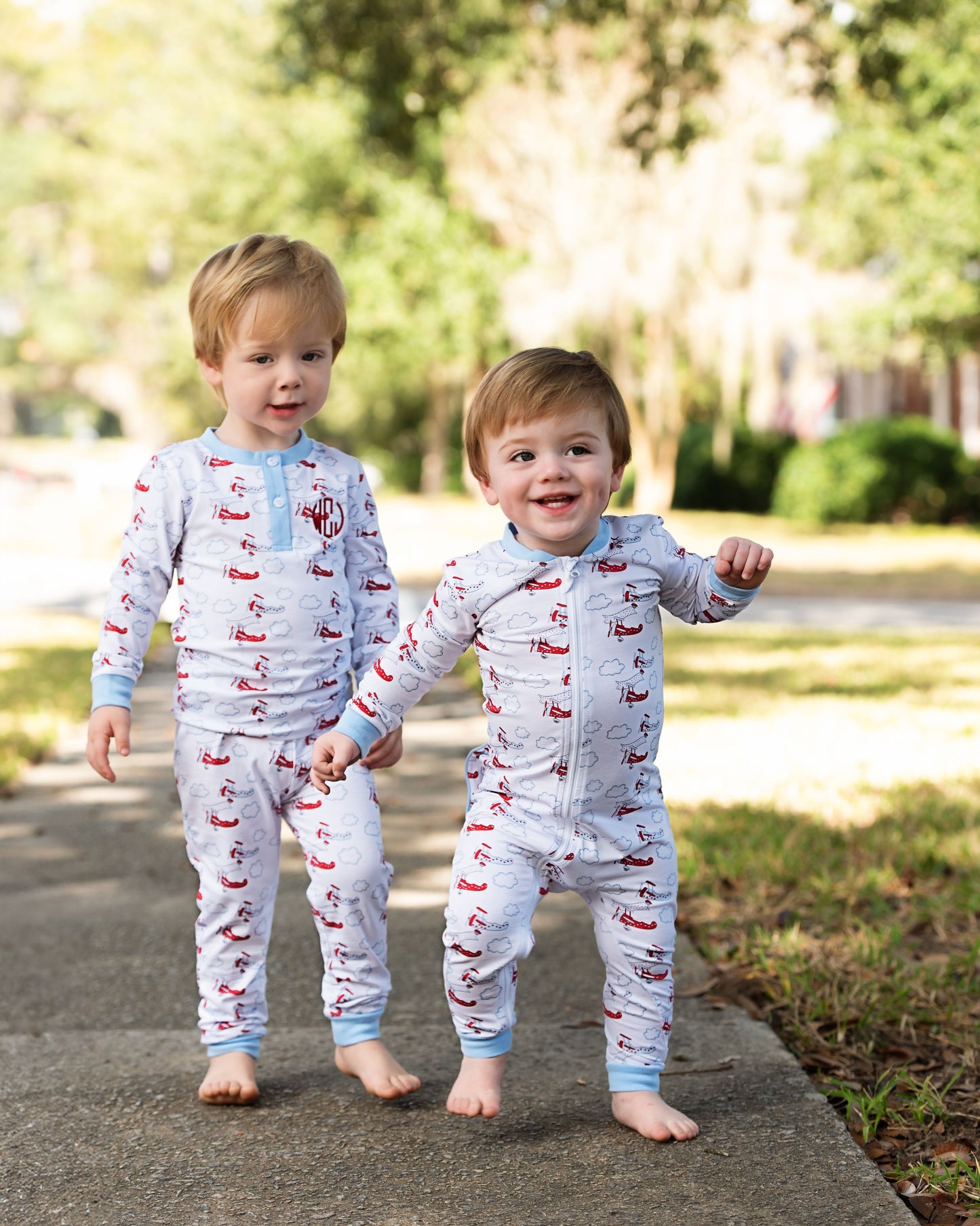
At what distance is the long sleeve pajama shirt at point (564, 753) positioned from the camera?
254 centimetres

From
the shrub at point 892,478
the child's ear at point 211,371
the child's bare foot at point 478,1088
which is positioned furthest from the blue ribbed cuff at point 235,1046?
the shrub at point 892,478

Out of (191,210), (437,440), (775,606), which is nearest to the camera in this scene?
(775,606)

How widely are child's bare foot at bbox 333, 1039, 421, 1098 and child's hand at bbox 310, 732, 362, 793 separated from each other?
0.58 meters

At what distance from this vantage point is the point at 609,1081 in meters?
2.70

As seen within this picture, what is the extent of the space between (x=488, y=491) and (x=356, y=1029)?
1.09 m

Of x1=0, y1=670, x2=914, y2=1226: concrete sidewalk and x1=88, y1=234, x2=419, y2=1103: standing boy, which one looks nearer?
x1=0, y1=670, x2=914, y2=1226: concrete sidewalk

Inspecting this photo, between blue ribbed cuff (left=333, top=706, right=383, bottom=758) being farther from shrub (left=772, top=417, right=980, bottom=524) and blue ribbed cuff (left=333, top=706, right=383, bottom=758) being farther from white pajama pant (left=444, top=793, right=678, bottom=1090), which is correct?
shrub (left=772, top=417, right=980, bottom=524)

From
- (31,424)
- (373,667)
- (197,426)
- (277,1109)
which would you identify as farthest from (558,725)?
(31,424)

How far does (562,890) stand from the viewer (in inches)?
104

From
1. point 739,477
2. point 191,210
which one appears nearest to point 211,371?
point 739,477

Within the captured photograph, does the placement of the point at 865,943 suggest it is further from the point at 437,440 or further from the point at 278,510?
the point at 437,440

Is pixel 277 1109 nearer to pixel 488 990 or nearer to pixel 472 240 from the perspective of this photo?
pixel 488 990

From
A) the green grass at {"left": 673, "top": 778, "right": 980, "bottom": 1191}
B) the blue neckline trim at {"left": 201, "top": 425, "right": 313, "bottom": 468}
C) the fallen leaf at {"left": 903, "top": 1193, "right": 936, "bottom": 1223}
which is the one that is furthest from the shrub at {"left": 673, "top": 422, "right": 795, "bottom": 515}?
the fallen leaf at {"left": 903, "top": 1193, "right": 936, "bottom": 1223}

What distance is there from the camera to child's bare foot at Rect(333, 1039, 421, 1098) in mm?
2707
